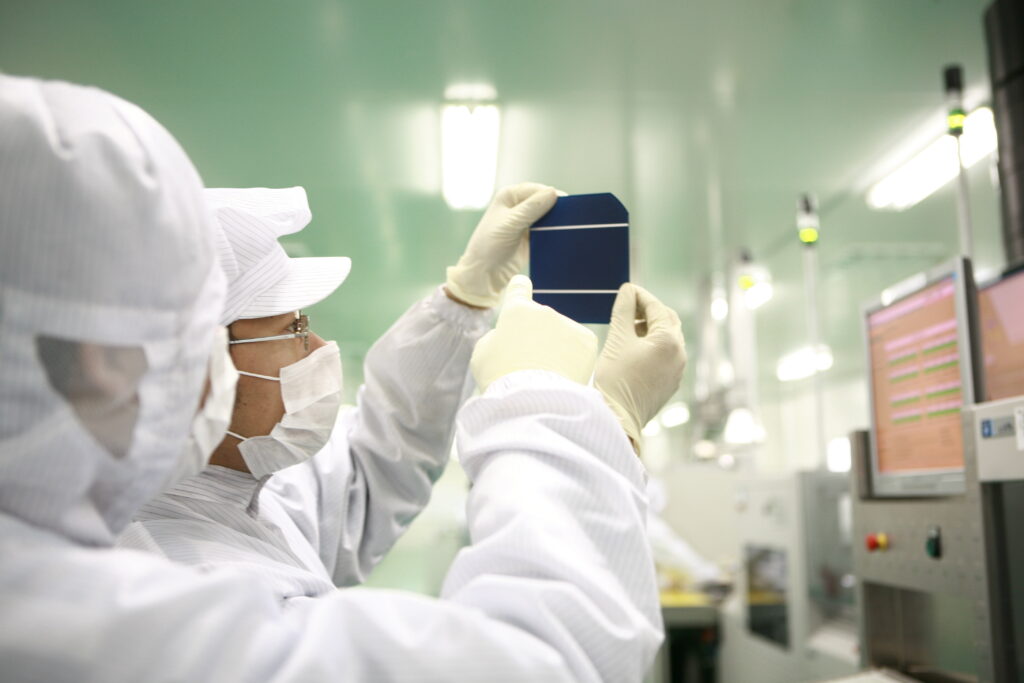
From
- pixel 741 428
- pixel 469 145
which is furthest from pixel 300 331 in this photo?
pixel 741 428

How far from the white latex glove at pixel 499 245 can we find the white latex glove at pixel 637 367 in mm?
291

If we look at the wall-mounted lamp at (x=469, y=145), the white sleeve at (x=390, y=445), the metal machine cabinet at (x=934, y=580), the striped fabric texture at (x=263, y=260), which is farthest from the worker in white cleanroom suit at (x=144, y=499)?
the wall-mounted lamp at (x=469, y=145)

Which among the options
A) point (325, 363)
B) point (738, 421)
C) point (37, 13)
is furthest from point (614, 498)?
point (738, 421)

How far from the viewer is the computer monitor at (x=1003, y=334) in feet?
4.70

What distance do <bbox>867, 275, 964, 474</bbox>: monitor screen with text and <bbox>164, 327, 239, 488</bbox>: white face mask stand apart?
4.54ft

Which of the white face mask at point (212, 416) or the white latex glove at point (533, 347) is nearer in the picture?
the white face mask at point (212, 416)

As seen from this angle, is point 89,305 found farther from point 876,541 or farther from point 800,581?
point 800,581

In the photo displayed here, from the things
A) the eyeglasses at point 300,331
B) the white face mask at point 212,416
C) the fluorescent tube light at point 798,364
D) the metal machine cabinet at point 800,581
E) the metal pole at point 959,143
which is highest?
the fluorescent tube light at point 798,364

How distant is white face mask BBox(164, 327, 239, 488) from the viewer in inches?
28.5

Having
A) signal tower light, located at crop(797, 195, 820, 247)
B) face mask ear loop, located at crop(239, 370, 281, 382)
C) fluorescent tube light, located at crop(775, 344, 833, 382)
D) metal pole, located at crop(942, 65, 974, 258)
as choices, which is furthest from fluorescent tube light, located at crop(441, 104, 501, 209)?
fluorescent tube light, located at crop(775, 344, 833, 382)

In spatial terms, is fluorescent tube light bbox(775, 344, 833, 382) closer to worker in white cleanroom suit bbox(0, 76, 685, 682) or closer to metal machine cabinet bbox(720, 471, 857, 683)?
metal machine cabinet bbox(720, 471, 857, 683)

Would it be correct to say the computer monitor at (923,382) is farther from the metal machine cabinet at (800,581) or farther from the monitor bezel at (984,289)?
the metal machine cabinet at (800,581)

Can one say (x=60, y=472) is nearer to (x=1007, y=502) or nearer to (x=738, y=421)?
(x=1007, y=502)

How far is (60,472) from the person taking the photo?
56 cm
